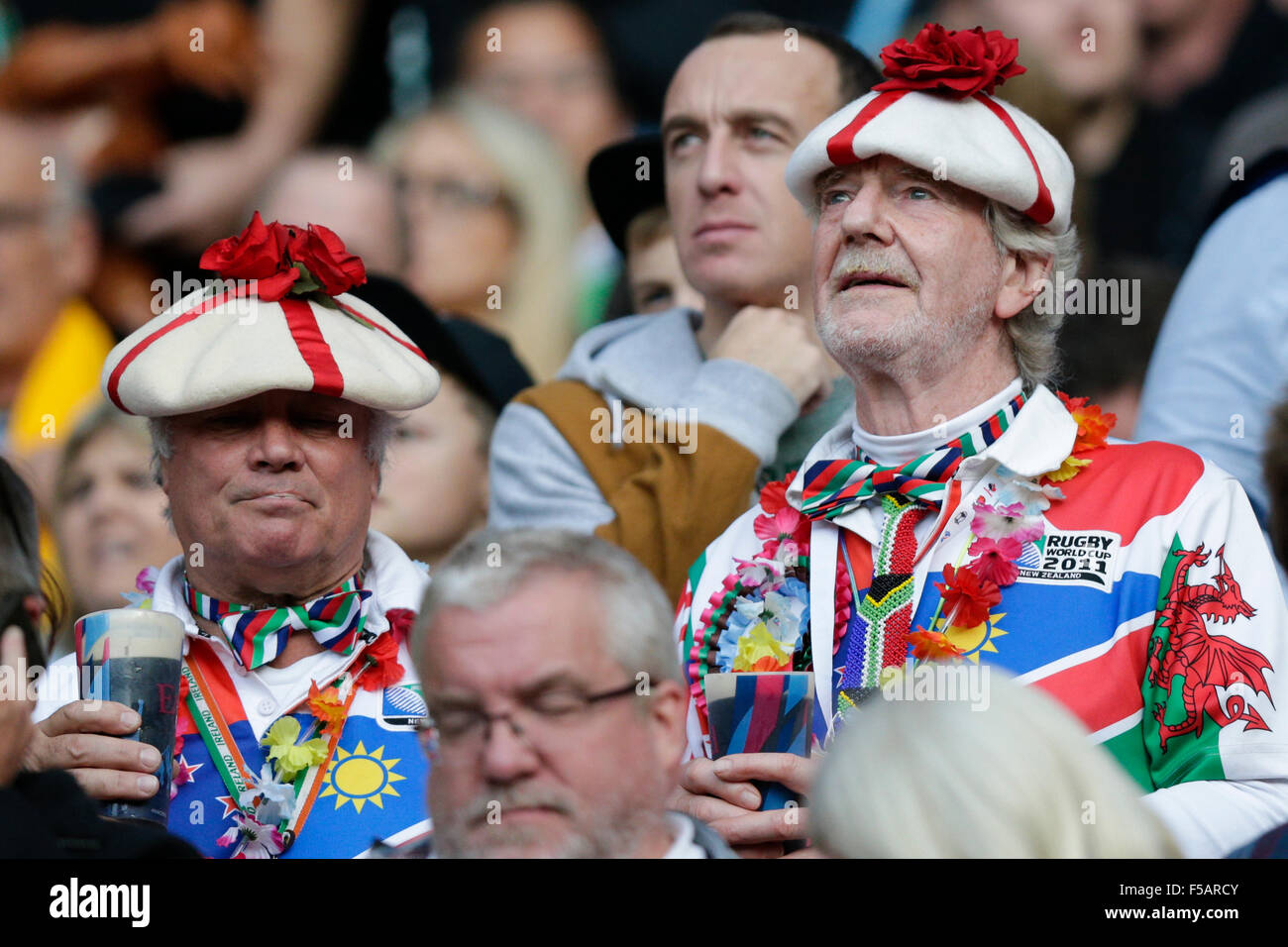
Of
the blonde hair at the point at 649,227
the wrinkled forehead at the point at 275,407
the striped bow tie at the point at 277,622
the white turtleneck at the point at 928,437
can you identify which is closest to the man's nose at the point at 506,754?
the striped bow tie at the point at 277,622

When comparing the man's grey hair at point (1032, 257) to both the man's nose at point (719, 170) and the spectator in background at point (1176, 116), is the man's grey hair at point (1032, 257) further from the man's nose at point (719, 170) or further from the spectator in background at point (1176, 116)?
the spectator in background at point (1176, 116)

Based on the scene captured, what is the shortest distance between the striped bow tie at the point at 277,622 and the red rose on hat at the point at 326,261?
1.97 feet

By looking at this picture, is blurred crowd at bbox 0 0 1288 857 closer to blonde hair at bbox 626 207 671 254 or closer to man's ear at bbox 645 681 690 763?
blonde hair at bbox 626 207 671 254

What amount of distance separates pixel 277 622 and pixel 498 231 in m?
2.62

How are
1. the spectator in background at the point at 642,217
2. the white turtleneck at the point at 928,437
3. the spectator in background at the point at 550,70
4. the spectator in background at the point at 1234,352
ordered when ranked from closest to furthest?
the white turtleneck at the point at 928,437 → the spectator in background at the point at 1234,352 → the spectator in background at the point at 642,217 → the spectator in background at the point at 550,70

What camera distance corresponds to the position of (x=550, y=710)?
2.52 metres

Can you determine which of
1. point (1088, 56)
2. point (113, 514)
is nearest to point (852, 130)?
point (1088, 56)

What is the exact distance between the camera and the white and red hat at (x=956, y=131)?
3.51m

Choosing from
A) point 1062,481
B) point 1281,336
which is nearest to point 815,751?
point 1062,481

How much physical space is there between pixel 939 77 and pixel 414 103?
2786 mm

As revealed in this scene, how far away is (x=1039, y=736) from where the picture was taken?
2.11m

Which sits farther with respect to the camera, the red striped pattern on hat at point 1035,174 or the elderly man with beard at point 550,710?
the red striped pattern on hat at point 1035,174

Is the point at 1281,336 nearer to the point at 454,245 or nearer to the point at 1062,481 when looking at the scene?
the point at 1062,481

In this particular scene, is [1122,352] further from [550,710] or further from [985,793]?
[985,793]
